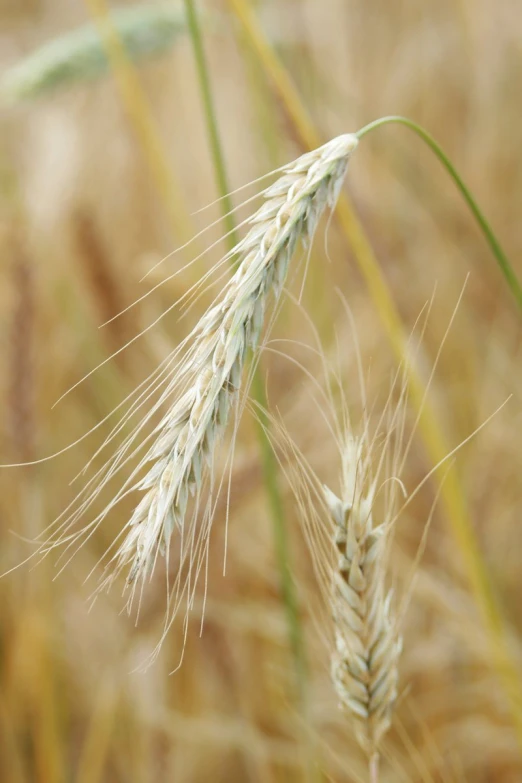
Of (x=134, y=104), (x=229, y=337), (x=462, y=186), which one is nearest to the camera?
(x=229, y=337)

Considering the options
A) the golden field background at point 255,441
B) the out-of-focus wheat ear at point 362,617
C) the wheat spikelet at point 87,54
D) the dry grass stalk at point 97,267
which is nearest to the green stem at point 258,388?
the golden field background at point 255,441

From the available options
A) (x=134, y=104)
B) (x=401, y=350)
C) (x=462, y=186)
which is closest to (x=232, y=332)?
(x=462, y=186)

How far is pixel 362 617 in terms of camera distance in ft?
1.83

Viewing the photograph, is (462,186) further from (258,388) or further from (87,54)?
(87,54)

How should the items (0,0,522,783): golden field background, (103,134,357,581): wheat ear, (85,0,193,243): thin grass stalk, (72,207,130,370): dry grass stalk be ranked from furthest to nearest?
(72,207,130,370): dry grass stalk, (0,0,522,783): golden field background, (85,0,193,243): thin grass stalk, (103,134,357,581): wheat ear

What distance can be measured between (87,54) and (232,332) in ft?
2.31

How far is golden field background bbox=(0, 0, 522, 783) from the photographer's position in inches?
40.4

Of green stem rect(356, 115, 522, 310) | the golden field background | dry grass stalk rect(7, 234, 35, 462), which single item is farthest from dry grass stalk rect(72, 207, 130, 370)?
green stem rect(356, 115, 522, 310)

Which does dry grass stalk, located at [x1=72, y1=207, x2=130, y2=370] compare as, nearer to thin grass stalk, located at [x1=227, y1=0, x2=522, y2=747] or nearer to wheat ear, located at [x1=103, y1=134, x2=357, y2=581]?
thin grass stalk, located at [x1=227, y1=0, x2=522, y2=747]

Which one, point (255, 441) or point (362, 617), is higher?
point (362, 617)

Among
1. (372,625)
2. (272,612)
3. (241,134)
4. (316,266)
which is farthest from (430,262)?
(372,625)

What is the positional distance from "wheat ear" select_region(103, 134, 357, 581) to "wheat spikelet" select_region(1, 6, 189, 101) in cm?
59

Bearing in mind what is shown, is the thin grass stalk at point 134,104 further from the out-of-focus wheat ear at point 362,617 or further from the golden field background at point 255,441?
the out-of-focus wheat ear at point 362,617

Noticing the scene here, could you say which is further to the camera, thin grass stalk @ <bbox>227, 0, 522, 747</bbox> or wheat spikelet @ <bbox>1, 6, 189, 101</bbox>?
wheat spikelet @ <bbox>1, 6, 189, 101</bbox>
